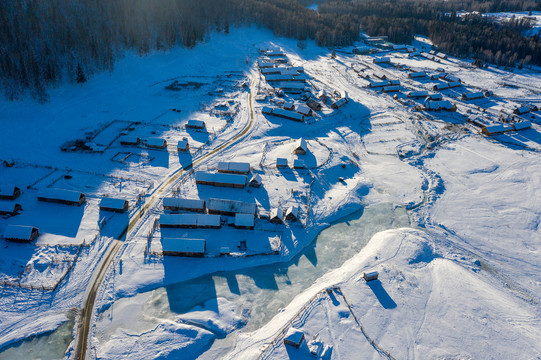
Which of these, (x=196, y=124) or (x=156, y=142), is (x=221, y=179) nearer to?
(x=156, y=142)

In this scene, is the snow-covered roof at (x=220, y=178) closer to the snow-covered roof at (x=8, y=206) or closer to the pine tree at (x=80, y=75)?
the snow-covered roof at (x=8, y=206)

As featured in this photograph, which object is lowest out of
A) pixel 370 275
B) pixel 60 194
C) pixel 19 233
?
pixel 370 275

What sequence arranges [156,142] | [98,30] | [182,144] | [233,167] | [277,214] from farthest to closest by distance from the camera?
[98,30], [156,142], [182,144], [233,167], [277,214]

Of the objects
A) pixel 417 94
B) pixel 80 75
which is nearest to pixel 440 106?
pixel 417 94

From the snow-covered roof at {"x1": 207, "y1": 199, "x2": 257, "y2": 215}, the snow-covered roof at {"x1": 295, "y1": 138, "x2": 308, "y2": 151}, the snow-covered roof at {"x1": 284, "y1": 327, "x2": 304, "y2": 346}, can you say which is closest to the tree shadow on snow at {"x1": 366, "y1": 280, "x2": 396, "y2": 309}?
the snow-covered roof at {"x1": 284, "y1": 327, "x2": 304, "y2": 346}

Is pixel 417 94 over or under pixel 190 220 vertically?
over

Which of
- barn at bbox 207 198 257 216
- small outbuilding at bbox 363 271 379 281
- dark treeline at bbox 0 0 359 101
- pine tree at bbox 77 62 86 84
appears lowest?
small outbuilding at bbox 363 271 379 281

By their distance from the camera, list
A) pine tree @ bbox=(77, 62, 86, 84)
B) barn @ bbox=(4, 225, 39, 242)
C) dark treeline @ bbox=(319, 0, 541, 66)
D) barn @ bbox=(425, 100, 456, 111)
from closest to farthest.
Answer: barn @ bbox=(4, 225, 39, 242)
pine tree @ bbox=(77, 62, 86, 84)
barn @ bbox=(425, 100, 456, 111)
dark treeline @ bbox=(319, 0, 541, 66)

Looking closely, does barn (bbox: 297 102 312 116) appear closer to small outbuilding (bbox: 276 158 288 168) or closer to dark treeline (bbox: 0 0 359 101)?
small outbuilding (bbox: 276 158 288 168)
